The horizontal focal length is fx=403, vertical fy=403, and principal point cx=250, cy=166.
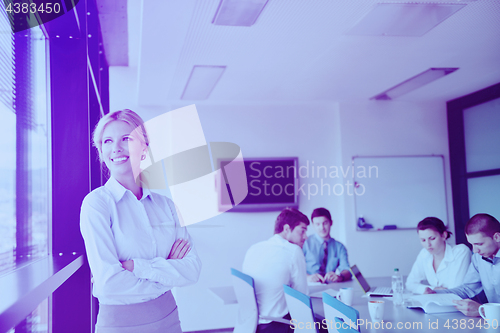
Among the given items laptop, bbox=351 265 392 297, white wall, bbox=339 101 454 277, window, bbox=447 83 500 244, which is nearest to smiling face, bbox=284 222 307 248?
laptop, bbox=351 265 392 297

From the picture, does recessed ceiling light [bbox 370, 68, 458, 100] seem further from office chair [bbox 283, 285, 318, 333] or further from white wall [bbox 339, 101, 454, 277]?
office chair [bbox 283, 285, 318, 333]

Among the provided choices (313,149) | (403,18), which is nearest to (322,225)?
(313,149)

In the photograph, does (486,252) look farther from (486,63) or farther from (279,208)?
(279,208)

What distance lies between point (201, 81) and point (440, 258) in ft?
9.29

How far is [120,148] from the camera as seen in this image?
5.49 feet

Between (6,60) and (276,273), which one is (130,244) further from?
(276,273)

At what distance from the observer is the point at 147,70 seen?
3.73 meters

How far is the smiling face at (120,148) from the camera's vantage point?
65.7 inches

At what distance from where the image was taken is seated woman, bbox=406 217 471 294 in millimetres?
3300

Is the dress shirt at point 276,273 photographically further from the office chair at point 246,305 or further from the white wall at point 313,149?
the white wall at point 313,149

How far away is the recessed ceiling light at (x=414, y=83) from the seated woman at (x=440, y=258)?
5.49 feet

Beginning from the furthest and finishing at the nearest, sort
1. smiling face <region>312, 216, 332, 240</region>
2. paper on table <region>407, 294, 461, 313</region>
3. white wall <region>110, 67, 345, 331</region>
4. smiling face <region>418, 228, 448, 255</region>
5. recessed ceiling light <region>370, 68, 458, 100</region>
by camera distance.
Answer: white wall <region>110, 67, 345, 331</region> < smiling face <region>312, 216, 332, 240</region> < recessed ceiling light <region>370, 68, 458, 100</region> < smiling face <region>418, 228, 448, 255</region> < paper on table <region>407, 294, 461, 313</region>

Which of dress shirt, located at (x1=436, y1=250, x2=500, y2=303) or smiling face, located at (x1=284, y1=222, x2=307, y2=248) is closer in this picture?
dress shirt, located at (x1=436, y1=250, x2=500, y2=303)

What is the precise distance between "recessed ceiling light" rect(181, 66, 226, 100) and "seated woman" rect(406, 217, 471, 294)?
2355 mm
